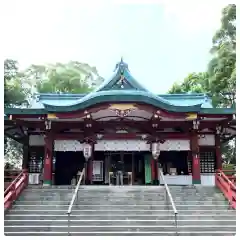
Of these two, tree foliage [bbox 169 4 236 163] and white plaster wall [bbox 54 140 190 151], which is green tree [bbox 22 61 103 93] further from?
white plaster wall [bbox 54 140 190 151]

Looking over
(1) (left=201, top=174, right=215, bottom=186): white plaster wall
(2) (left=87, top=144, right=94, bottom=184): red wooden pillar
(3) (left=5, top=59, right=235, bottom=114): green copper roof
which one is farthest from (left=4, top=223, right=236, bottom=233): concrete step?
(1) (left=201, top=174, right=215, bottom=186): white plaster wall

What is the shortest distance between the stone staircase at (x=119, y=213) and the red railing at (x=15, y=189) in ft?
0.58

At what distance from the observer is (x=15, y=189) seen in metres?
10.8

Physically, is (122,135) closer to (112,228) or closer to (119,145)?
(119,145)

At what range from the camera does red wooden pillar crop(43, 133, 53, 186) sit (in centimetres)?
1256

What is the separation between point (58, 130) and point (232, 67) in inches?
386

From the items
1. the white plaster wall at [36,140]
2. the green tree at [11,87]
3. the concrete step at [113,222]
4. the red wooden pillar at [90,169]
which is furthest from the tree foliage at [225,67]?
the green tree at [11,87]

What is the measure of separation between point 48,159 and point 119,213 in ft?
13.4

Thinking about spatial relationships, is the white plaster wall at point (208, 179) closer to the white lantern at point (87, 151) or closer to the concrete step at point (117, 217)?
the concrete step at point (117, 217)

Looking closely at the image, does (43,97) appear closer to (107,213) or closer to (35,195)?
(35,195)

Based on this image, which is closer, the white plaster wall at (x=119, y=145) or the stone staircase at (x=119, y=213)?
the stone staircase at (x=119, y=213)

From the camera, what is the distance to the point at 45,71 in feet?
95.2

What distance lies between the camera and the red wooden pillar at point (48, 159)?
41.2ft

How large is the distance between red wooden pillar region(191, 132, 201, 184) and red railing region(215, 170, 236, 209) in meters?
0.80
